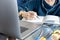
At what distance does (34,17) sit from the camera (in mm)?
1205

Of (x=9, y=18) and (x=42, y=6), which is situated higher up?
(x=9, y=18)

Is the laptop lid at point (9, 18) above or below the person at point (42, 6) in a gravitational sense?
above

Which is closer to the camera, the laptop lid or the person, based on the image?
the laptop lid

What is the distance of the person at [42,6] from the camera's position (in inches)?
56.6

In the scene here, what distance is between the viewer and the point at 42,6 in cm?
147

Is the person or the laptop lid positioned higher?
the laptop lid

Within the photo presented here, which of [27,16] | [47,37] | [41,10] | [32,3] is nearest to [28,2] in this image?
[32,3]

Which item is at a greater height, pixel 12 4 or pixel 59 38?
pixel 12 4

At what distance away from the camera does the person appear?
1.44 metres

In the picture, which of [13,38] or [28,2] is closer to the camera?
[13,38]

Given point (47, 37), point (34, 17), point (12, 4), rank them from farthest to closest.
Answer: point (34, 17)
point (47, 37)
point (12, 4)

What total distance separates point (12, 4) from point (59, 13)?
1083 mm

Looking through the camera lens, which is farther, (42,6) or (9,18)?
(42,6)

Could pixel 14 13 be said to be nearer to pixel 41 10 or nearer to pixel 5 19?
pixel 5 19
